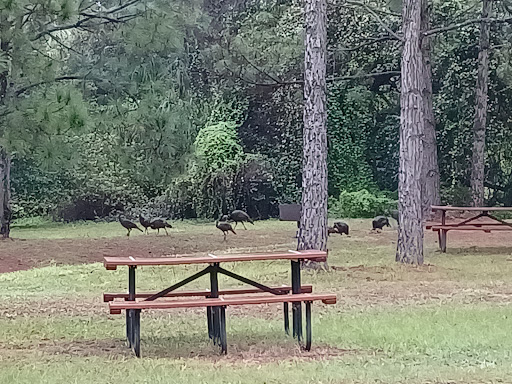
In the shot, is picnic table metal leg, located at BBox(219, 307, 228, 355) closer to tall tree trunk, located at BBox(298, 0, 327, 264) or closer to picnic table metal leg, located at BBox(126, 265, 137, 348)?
picnic table metal leg, located at BBox(126, 265, 137, 348)

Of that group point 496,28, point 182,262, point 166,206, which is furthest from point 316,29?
point 166,206

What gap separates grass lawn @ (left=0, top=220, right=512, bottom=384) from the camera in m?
5.91

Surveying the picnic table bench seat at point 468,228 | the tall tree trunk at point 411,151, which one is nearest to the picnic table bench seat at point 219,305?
the tall tree trunk at point 411,151

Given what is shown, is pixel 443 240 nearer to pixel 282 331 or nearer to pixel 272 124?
pixel 282 331

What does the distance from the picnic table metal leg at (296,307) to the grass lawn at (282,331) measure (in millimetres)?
145

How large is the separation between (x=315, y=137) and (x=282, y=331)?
5029mm

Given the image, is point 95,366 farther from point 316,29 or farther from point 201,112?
point 201,112

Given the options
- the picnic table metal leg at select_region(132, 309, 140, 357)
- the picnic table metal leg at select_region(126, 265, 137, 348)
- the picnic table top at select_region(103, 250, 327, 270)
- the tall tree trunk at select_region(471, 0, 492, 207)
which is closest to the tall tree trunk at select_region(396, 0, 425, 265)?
the picnic table top at select_region(103, 250, 327, 270)

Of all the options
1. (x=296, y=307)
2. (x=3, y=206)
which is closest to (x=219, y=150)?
(x=3, y=206)

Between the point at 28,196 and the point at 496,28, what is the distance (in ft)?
47.1

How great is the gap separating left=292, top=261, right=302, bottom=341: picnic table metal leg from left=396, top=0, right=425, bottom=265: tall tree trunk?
611cm

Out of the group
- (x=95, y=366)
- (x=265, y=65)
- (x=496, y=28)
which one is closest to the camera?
(x=95, y=366)

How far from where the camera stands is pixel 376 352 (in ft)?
21.9

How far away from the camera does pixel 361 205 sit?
25.4m
